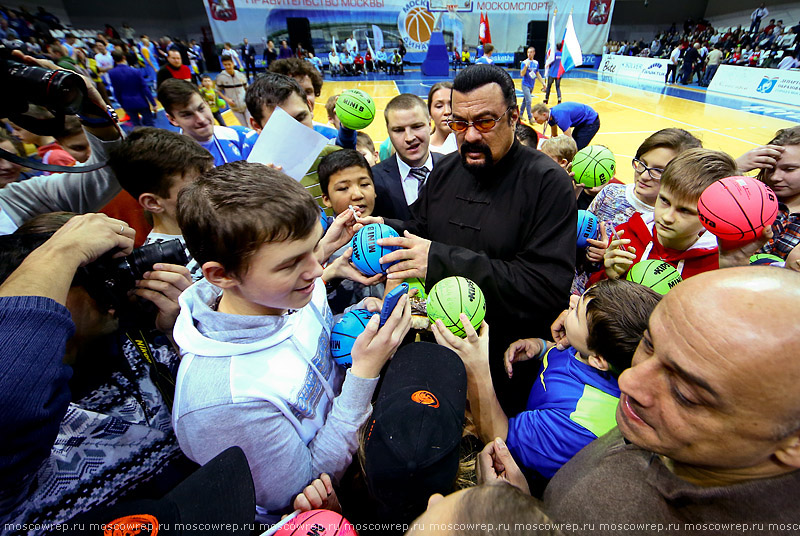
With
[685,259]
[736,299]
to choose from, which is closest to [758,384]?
[736,299]

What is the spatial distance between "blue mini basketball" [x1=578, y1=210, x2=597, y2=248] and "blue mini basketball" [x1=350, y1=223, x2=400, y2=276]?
6.08 ft

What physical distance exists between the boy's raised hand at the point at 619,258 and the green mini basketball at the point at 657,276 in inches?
3.6

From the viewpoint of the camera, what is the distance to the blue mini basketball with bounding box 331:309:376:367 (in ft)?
5.42

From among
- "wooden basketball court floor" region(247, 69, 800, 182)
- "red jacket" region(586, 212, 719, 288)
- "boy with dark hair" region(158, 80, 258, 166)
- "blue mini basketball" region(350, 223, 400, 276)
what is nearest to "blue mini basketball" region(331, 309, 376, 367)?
"blue mini basketball" region(350, 223, 400, 276)

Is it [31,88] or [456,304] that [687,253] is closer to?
[456,304]

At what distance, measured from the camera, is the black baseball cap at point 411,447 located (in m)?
0.88

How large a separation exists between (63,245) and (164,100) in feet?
9.87

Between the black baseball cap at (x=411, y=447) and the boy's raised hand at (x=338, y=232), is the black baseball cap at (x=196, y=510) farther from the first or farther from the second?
the boy's raised hand at (x=338, y=232)

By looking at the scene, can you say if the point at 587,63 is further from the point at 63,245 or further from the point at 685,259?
the point at 63,245

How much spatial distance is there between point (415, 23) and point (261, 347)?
2849 centimetres

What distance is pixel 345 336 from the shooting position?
1.66 meters

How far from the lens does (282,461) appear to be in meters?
1.22

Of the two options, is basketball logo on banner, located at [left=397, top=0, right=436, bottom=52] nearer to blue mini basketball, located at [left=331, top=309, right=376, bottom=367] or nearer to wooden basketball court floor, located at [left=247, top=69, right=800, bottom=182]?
wooden basketball court floor, located at [left=247, top=69, right=800, bottom=182]

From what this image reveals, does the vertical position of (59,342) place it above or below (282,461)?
above
